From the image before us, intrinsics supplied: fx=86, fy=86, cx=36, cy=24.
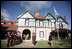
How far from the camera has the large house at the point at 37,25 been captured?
18.0 metres

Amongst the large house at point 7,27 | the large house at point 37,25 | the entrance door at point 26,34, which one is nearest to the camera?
the entrance door at point 26,34

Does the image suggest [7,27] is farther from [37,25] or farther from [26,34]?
[37,25]

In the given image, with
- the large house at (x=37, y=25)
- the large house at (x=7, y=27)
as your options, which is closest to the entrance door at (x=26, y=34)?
the large house at (x=37, y=25)

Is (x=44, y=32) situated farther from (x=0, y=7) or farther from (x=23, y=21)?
(x=0, y=7)

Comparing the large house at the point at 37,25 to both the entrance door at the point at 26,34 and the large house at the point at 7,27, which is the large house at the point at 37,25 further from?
the large house at the point at 7,27

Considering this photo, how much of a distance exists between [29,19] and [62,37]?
7.77 meters

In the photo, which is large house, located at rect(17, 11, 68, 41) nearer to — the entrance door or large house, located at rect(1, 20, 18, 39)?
the entrance door

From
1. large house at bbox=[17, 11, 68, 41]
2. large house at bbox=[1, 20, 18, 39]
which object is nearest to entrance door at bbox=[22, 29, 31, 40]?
large house at bbox=[17, 11, 68, 41]

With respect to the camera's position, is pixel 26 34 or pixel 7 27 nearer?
pixel 26 34

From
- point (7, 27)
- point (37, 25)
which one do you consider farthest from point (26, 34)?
point (7, 27)

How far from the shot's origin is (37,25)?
18.7 meters

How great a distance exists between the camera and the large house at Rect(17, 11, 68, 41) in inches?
710

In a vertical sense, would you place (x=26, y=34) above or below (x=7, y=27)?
below

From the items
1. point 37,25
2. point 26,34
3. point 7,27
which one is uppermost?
point 37,25
